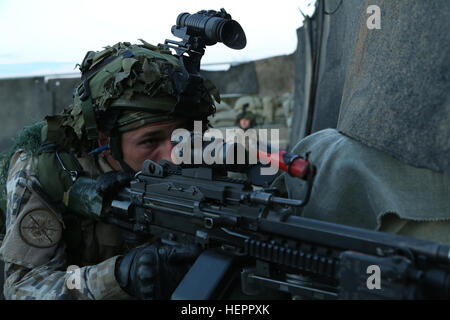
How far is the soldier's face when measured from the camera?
247 centimetres

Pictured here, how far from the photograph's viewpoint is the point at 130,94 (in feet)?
8.17

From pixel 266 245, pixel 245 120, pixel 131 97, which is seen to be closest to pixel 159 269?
pixel 266 245

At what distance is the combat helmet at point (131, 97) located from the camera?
2.48 m

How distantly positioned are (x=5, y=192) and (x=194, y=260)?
1.37 m

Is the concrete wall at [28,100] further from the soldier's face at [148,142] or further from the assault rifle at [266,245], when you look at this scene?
the assault rifle at [266,245]

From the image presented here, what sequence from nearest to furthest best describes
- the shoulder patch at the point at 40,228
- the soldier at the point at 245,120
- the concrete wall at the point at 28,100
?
the shoulder patch at the point at 40,228 → the concrete wall at the point at 28,100 → the soldier at the point at 245,120

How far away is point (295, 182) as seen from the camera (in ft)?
6.41

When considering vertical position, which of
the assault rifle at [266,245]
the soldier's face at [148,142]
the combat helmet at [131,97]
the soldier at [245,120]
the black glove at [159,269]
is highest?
the combat helmet at [131,97]

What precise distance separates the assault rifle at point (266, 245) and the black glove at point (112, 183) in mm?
133

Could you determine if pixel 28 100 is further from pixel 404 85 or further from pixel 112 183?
pixel 404 85

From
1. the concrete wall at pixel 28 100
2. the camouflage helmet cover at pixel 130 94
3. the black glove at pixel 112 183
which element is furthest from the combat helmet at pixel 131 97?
the concrete wall at pixel 28 100

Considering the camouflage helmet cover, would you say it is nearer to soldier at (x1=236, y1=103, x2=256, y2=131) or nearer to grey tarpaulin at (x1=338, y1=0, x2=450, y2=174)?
grey tarpaulin at (x1=338, y1=0, x2=450, y2=174)

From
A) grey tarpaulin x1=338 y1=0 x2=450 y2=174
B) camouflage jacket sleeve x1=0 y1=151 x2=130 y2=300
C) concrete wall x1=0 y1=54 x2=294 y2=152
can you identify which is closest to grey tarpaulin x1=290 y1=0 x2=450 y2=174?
grey tarpaulin x1=338 y1=0 x2=450 y2=174

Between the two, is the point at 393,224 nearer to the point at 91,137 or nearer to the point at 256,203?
the point at 256,203
